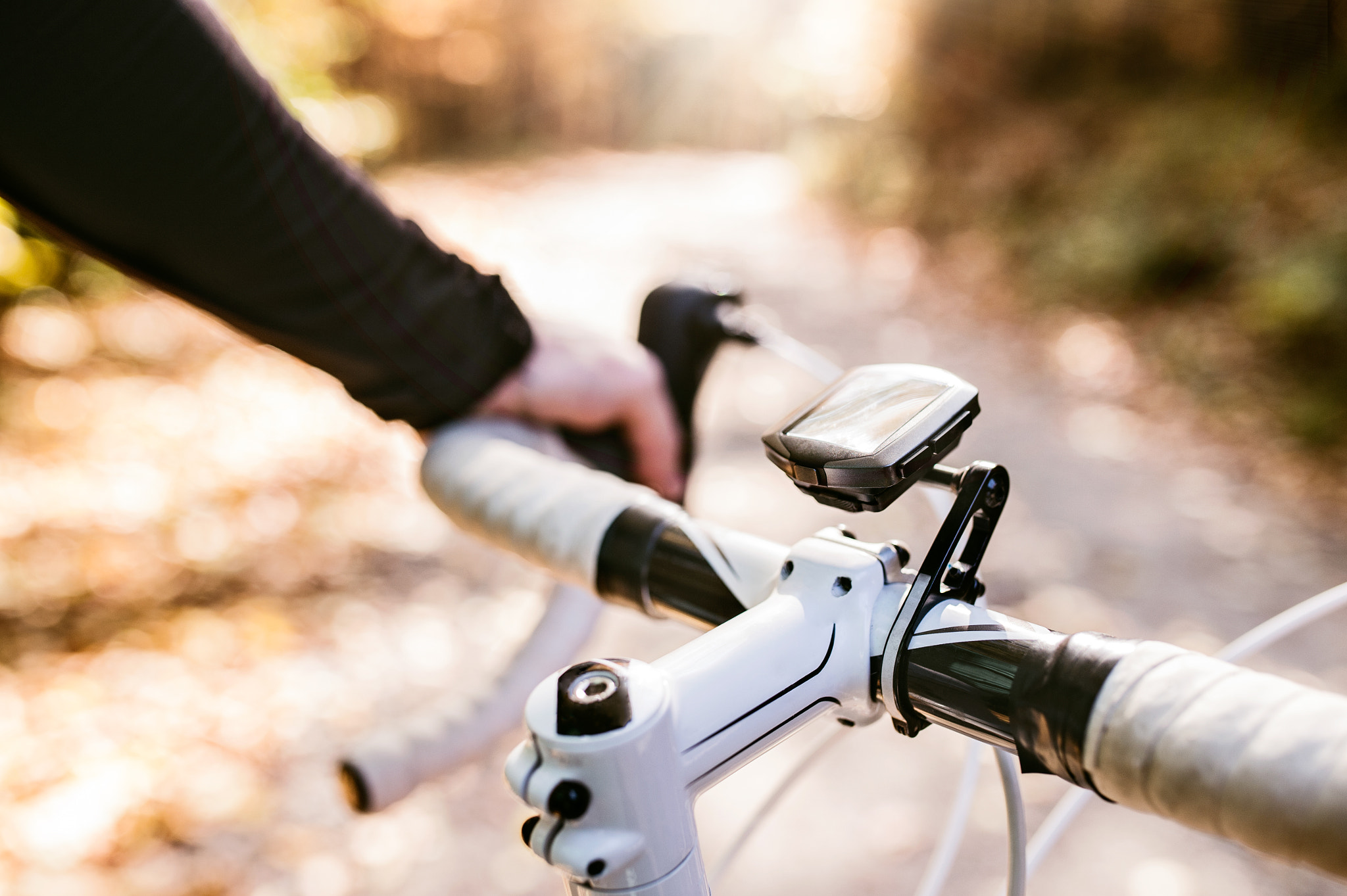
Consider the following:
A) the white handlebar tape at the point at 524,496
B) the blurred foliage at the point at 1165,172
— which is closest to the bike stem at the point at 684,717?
the white handlebar tape at the point at 524,496

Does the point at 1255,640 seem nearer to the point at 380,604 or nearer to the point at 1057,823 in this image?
the point at 1057,823

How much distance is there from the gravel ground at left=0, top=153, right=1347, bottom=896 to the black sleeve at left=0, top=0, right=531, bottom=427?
38cm

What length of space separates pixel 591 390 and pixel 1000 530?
3.24 m

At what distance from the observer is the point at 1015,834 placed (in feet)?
2.46

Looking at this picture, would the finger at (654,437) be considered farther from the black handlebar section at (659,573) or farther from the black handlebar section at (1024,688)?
the black handlebar section at (1024,688)

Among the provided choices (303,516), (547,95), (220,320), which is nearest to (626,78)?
(547,95)

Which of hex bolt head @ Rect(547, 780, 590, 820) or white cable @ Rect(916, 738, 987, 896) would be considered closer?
hex bolt head @ Rect(547, 780, 590, 820)

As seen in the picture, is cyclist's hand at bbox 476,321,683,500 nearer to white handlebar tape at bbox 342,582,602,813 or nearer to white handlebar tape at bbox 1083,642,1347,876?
white handlebar tape at bbox 342,582,602,813

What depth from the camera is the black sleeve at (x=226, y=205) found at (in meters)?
0.82

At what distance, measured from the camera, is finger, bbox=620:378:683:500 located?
1.16 m

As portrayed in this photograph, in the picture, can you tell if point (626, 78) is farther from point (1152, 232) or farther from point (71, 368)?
point (71, 368)

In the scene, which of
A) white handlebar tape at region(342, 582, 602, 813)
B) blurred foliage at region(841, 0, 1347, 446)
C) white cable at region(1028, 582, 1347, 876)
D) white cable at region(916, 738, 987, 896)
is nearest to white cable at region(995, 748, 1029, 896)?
white cable at region(1028, 582, 1347, 876)

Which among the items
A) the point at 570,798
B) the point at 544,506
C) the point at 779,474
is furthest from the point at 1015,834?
the point at 779,474

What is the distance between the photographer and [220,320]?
1027 millimetres
